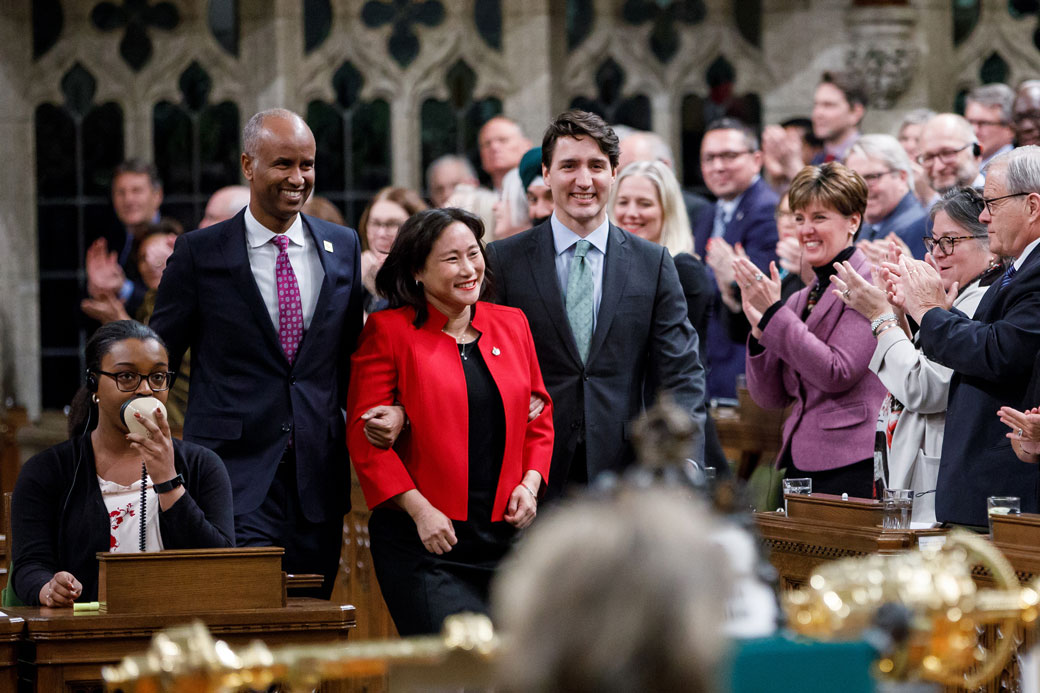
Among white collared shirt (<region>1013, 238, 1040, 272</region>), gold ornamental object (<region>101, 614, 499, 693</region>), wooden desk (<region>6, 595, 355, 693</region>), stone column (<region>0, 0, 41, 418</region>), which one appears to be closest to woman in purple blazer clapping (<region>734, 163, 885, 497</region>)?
white collared shirt (<region>1013, 238, 1040, 272</region>)

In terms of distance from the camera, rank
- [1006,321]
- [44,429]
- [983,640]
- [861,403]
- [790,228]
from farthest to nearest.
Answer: [44,429]
[790,228]
[861,403]
[1006,321]
[983,640]

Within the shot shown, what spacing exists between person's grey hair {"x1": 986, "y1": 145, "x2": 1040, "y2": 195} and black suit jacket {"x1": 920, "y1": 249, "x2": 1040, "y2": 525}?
0.19m

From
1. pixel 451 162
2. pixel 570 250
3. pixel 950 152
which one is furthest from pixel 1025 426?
pixel 451 162

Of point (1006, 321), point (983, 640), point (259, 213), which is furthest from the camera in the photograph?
point (259, 213)

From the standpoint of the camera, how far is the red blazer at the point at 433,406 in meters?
4.38

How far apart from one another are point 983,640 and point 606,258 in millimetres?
1748

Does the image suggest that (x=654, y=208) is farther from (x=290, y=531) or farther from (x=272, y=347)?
(x=290, y=531)

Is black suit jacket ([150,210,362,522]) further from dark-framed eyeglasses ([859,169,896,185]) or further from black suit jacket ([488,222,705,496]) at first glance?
dark-framed eyeglasses ([859,169,896,185])

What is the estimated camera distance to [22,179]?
1075 cm

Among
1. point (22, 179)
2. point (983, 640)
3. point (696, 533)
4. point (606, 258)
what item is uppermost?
point (22, 179)

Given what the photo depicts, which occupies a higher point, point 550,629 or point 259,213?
point 259,213

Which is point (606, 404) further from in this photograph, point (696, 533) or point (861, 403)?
point (696, 533)

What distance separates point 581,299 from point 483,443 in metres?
0.70

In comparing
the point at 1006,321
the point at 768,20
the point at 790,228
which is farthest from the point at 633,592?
the point at 768,20
